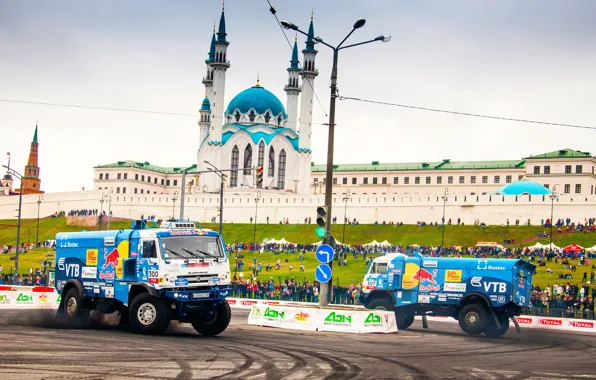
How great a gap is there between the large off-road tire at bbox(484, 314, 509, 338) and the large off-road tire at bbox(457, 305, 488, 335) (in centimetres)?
17

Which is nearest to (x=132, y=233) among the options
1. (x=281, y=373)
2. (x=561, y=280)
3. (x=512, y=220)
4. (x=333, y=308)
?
(x=333, y=308)

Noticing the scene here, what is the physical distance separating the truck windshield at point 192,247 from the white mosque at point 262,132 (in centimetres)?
10291

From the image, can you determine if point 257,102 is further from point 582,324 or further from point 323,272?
point 323,272

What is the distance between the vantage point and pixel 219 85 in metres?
127

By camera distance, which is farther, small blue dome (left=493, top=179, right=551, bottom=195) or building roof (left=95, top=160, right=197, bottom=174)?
building roof (left=95, top=160, right=197, bottom=174)

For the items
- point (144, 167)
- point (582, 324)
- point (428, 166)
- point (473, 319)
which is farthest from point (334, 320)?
point (144, 167)

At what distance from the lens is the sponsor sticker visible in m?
31.9

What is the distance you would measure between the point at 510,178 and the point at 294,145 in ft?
128

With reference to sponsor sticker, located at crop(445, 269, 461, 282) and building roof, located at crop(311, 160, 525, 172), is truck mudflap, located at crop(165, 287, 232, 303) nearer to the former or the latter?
sponsor sticker, located at crop(445, 269, 461, 282)

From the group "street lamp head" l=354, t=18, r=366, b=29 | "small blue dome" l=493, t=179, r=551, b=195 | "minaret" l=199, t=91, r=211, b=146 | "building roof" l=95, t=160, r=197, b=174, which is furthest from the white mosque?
"street lamp head" l=354, t=18, r=366, b=29

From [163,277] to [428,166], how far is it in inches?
5343

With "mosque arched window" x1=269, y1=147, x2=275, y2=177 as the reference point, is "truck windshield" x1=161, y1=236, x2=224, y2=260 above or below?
below

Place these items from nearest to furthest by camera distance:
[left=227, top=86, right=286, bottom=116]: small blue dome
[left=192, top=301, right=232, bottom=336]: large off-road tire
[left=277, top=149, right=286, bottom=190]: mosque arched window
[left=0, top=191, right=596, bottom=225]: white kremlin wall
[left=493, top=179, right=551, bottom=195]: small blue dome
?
[left=192, top=301, right=232, bottom=336]: large off-road tire → [left=0, top=191, right=596, bottom=225]: white kremlin wall → [left=493, top=179, right=551, bottom=195]: small blue dome → [left=277, top=149, right=286, bottom=190]: mosque arched window → [left=227, top=86, right=286, bottom=116]: small blue dome

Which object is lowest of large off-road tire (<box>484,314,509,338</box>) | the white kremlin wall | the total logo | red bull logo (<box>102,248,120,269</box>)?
the total logo
